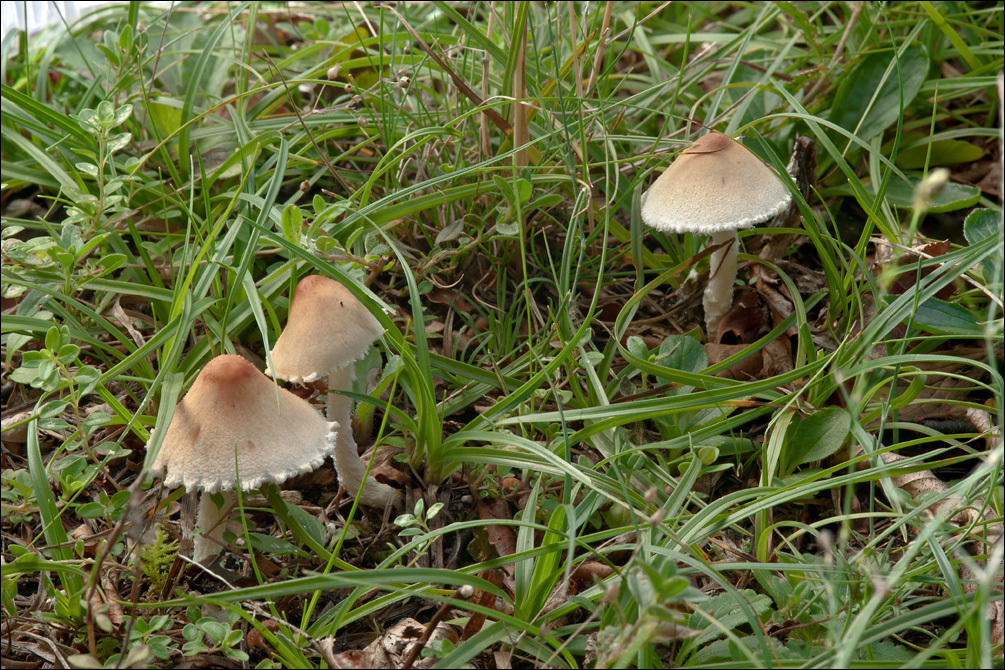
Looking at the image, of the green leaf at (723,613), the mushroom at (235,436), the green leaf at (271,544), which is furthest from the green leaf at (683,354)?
the green leaf at (271,544)

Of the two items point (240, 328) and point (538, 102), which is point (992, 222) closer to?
point (538, 102)

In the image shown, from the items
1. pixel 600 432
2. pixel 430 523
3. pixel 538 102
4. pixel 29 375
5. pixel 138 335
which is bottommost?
pixel 430 523

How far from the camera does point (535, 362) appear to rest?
2338 millimetres

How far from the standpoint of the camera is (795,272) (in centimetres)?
270

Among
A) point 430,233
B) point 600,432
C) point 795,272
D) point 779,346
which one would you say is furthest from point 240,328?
point 795,272

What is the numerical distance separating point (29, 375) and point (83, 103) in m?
1.35

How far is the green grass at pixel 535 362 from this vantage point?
1.62 m

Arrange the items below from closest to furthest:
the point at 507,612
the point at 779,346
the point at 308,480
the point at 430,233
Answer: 1. the point at 507,612
2. the point at 308,480
3. the point at 779,346
4. the point at 430,233

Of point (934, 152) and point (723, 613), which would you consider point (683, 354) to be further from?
point (934, 152)

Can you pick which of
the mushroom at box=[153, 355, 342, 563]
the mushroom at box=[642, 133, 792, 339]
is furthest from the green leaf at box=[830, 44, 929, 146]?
the mushroom at box=[153, 355, 342, 563]

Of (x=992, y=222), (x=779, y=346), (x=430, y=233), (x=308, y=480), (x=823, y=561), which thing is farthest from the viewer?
(x=430, y=233)

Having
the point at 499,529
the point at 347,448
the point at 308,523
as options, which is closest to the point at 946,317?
the point at 499,529

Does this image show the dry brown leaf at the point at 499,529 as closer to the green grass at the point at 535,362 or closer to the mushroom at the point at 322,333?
the green grass at the point at 535,362

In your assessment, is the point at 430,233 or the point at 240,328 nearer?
the point at 240,328
